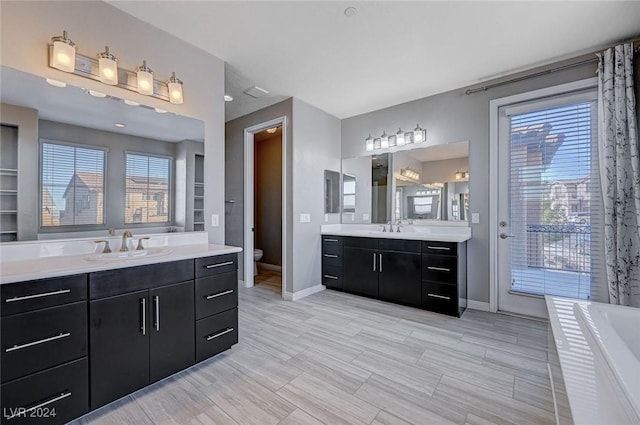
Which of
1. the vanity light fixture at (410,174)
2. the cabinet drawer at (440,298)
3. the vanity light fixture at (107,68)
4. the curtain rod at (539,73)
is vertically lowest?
the cabinet drawer at (440,298)

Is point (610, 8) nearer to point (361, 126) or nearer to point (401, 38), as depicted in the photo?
point (401, 38)

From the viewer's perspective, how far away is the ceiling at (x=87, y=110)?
1.60m

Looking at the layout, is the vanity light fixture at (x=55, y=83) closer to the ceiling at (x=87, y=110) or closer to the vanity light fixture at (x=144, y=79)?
the ceiling at (x=87, y=110)

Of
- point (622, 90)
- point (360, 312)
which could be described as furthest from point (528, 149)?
point (360, 312)

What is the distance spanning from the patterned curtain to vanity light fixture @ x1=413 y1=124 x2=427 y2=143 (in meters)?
1.61

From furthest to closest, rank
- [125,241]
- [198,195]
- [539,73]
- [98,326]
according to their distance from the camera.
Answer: [539,73], [198,195], [125,241], [98,326]

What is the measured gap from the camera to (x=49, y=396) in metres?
1.31

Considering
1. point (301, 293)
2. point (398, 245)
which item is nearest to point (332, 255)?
point (301, 293)

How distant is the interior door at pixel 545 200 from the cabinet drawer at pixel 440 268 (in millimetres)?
648

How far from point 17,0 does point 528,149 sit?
4273 millimetres

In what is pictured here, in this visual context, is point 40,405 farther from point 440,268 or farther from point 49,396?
point 440,268

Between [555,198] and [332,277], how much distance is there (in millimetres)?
2711

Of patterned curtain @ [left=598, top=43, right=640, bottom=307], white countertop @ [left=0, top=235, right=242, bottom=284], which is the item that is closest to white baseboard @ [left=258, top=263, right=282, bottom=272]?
white countertop @ [left=0, top=235, right=242, bottom=284]

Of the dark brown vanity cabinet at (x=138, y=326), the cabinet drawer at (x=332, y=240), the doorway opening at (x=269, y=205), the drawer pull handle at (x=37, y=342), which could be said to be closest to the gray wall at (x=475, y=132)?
the cabinet drawer at (x=332, y=240)
